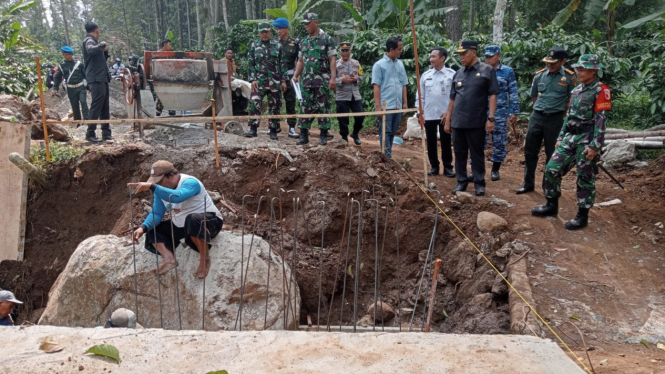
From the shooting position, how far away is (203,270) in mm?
4473

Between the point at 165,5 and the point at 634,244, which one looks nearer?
the point at 634,244

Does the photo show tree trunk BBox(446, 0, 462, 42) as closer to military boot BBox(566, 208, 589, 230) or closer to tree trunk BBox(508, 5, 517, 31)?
tree trunk BBox(508, 5, 517, 31)

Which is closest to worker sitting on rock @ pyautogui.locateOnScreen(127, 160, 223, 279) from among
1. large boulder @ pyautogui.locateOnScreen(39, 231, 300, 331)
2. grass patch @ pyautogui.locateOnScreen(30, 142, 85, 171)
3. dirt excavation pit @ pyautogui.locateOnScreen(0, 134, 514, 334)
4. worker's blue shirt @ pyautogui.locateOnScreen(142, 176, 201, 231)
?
worker's blue shirt @ pyautogui.locateOnScreen(142, 176, 201, 231)

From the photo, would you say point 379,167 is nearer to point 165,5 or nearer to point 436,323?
point 436,323

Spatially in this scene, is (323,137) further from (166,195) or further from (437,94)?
(166,195)

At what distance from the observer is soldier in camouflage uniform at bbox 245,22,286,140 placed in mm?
7344

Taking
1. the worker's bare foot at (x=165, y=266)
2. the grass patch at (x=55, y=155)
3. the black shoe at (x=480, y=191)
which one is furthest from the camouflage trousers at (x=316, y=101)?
the worker's bare foot at (x=165, y=266)

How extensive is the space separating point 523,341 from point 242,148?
15.9 ft

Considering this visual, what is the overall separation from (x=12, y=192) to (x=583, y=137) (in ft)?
20.6

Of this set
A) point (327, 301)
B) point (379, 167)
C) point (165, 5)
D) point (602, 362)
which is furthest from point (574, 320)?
point (165, 5)

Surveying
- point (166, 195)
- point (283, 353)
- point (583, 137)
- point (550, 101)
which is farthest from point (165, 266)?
point (550, 101)

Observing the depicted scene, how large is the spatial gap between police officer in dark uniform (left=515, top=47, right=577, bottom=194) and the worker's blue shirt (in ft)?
11.7

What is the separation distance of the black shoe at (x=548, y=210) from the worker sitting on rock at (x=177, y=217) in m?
3.09

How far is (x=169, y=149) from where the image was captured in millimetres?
6883
